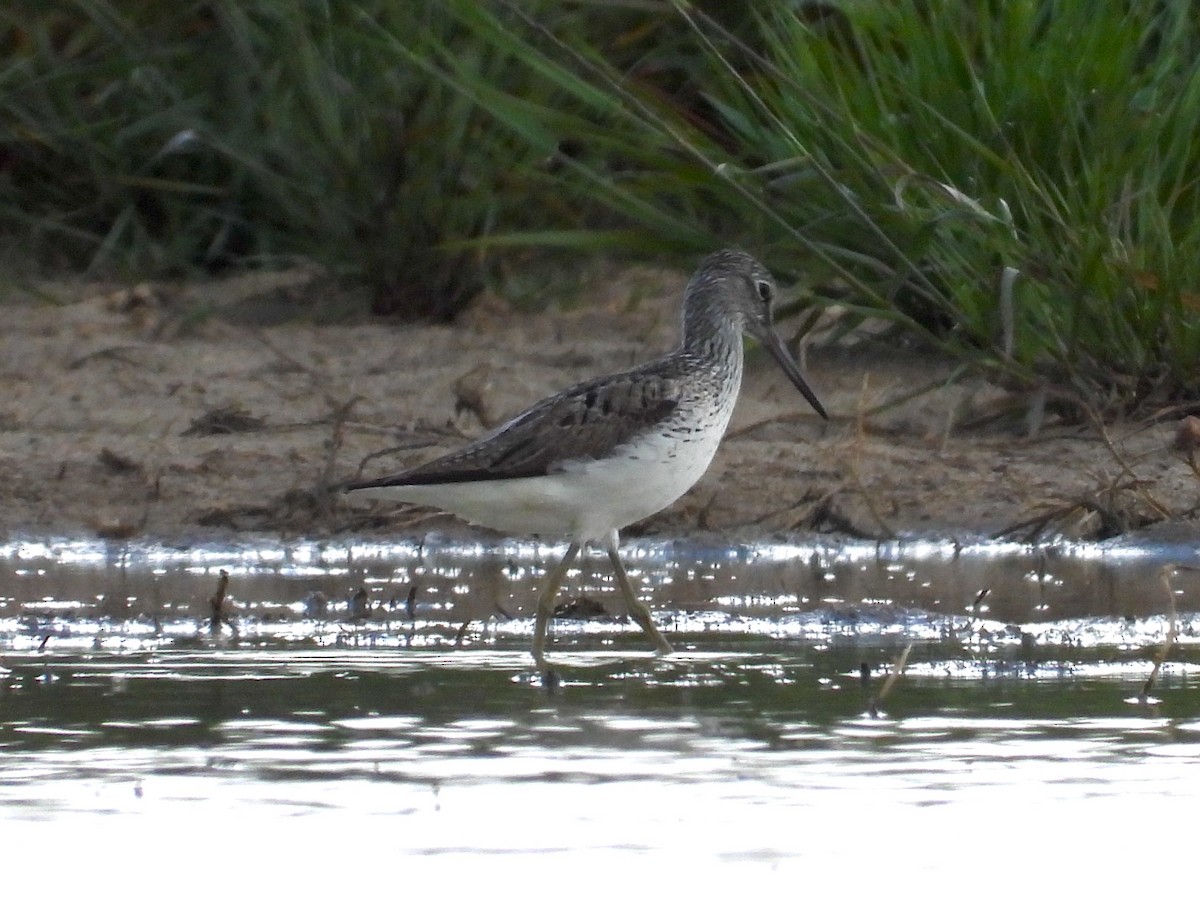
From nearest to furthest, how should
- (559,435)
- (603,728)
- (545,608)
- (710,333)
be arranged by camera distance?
(603,728)
(545,608)
(559,435)
(710,333)

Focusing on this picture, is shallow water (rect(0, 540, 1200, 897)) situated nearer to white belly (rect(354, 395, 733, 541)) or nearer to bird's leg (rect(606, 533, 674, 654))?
bird's leg (rect(606, 533, 674, 654))

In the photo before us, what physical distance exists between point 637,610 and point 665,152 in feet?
9.07

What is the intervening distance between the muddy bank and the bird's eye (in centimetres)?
40

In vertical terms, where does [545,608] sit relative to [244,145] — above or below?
below

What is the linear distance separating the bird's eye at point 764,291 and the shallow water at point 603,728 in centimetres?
73

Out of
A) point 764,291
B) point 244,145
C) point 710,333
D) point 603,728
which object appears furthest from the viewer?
point 244,145

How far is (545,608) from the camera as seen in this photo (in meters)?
5.62

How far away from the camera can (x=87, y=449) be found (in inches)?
303

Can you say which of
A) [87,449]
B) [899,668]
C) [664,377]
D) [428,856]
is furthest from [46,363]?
[428,856]

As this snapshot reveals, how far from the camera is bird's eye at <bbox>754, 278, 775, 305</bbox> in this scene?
6707mm

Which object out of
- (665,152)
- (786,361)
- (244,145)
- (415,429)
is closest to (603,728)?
(786,361)

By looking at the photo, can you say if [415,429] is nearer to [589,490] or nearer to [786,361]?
[786,361]

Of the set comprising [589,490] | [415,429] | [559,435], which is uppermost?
[415,429]

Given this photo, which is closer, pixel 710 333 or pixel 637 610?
pixel 637 610
